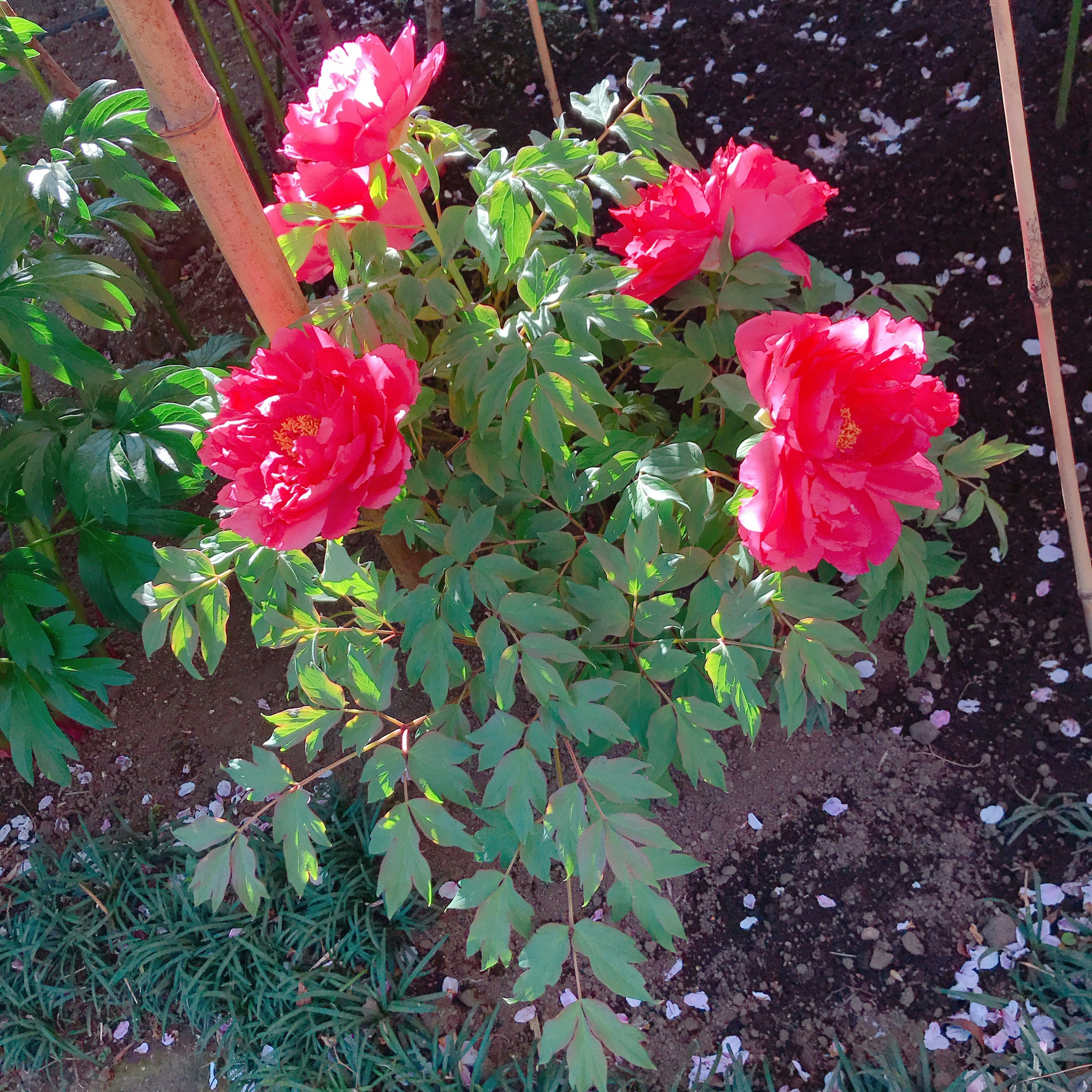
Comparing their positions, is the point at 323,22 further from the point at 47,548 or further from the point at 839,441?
the point at 839,441

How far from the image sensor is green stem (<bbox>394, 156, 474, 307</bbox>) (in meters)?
0.92

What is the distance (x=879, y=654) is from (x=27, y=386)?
145 cm

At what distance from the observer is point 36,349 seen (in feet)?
3.40

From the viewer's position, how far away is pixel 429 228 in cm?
100

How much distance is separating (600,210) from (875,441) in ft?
4.30

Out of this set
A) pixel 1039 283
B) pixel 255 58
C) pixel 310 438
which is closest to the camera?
pixel 310 438

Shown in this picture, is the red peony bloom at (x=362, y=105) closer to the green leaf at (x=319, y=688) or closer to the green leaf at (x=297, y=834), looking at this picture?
the green leaf at (x=319, y=688)

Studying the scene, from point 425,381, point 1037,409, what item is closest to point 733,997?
point 425,381

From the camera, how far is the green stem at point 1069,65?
62.0 inches

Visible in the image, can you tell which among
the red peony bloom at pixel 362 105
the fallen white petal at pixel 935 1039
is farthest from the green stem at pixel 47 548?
the fallen white petal at pixel 935 1039

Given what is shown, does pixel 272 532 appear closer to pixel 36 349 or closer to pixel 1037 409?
pixel 36 349

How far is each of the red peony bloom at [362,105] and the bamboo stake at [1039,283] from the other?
0.57 m

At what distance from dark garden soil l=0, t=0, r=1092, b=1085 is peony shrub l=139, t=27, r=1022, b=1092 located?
34cm

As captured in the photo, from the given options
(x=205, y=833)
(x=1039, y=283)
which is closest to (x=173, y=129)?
(x=205, y=833)
